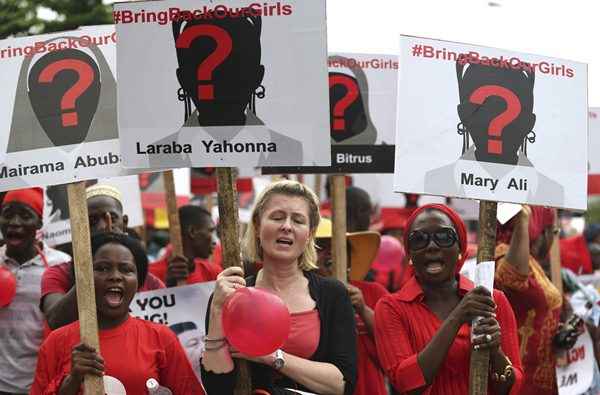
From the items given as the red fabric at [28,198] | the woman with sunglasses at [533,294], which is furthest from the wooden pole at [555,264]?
the red fabric at [28,198]

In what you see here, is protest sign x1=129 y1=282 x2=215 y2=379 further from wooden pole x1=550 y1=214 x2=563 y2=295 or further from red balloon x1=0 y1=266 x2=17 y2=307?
wooden pole x1=550 y1=214 x2=563 y2=295

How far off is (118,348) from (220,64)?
1393 mm

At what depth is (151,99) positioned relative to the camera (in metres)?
5.07

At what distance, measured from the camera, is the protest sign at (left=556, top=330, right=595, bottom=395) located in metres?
7.79

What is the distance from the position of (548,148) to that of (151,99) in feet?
6.20

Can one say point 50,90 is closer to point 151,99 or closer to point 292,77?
point 151,99

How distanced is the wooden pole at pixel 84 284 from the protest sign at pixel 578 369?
3.74 meters

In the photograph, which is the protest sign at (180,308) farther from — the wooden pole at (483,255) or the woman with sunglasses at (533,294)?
the wooden pole at (483,255)

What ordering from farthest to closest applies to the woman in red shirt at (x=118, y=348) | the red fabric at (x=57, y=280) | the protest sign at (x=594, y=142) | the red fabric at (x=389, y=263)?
the red fabric at (x=389, y=263)
the protest sign at (x=594, y=142)
the red fabric at (x=57, y=280)
the woman in red shirt at (x=118, y=348)

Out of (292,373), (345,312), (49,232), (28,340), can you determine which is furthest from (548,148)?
(49,232)

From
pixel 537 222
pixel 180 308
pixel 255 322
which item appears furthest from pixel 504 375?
pixel 537 222

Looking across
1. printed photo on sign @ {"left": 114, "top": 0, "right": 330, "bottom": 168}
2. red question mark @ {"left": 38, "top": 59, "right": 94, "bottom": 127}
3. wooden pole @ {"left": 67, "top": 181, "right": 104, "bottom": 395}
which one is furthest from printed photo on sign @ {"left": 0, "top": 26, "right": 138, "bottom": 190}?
printed photo on sign @ {"left": 114, "top": 0, "right": 330, "bottom": 168}

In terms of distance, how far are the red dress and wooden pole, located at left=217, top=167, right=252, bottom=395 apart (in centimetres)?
256

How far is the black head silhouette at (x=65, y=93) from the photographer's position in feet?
17.7
